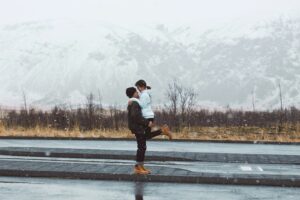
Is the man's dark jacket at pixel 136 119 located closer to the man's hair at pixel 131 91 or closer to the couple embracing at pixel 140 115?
the couple embracing at pixel 140 115

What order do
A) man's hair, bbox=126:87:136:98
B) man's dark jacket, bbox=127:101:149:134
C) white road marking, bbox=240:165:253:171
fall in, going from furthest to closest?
white road marking, bbox=240:165:253:171, man's hair, bbox=126:87:136:98, man's dark jacket, bbox=127:101:149:134

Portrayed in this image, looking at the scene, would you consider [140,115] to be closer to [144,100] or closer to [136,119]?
[136,119]

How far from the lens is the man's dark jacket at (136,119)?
11336mm

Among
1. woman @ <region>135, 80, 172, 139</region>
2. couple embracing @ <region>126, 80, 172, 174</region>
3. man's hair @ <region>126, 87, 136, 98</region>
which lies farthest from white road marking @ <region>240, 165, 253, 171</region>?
man's hair @ <region>126, 87, 136, 98</region>

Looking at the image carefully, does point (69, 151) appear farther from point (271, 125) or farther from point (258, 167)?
point (271, 125)

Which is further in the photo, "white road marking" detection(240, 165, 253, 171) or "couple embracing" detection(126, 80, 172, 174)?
"white road marking" detection(240, 165, 253, 171)

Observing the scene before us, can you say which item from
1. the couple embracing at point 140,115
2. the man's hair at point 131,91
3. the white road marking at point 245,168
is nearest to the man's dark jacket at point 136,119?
the couple embracing at point 140,115

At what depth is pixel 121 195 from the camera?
9.19 meters

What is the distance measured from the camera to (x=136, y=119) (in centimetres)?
1138

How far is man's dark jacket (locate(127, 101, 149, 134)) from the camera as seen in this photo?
446 inches

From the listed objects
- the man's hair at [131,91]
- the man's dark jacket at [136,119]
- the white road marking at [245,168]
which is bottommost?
the white road marking at [245,168]

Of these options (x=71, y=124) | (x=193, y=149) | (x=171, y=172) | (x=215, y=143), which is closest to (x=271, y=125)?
(x=71, y=124)

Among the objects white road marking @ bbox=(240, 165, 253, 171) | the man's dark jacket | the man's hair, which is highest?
→ the man's hair

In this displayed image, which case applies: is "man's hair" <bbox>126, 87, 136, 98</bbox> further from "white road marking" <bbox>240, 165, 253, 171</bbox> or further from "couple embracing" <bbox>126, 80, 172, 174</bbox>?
"white road marking" <bbox>240, 165, 253, 171</bbox>
